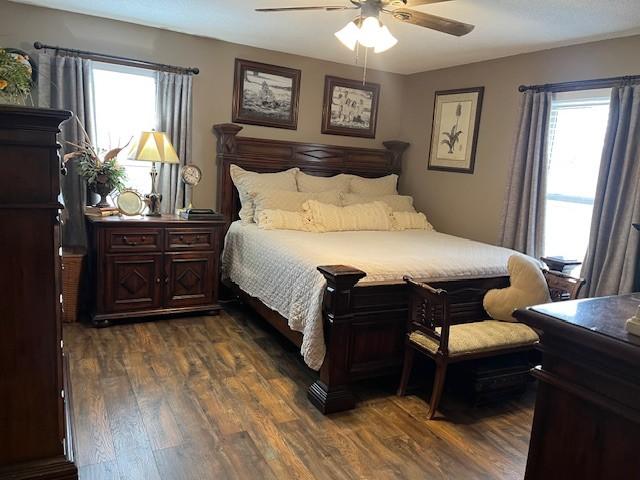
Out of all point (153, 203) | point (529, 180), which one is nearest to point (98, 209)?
point (153, 203)

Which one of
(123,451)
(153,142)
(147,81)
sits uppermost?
(147,81)

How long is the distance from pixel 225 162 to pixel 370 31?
7.29ft

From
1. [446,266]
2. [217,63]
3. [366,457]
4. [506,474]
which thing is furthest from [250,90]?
[506,474]

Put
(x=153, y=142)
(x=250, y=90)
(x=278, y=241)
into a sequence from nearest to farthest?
(x=278, y=241) → (x=153, y=142) → (x=250, y=90)

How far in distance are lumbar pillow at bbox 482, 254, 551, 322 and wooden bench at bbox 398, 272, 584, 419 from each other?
8 cm

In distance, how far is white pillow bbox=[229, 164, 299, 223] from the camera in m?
4.20

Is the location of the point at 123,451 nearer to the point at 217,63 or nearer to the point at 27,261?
the point at 27,261

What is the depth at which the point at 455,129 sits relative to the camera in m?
4.68

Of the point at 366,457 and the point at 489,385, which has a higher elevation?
the point at 489,385

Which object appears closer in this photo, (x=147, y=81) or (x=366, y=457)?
(x=366, y=457)

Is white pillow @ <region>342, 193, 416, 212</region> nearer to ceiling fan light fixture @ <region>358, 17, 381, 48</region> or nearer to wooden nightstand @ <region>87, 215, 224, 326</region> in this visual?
wooden nightstand @ <region>87, 215, 224, 326</region>

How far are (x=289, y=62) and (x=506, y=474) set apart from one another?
12.8 feet

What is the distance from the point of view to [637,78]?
321cm

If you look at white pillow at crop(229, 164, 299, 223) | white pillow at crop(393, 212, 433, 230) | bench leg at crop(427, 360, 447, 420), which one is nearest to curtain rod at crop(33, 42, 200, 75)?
white pillow at crop(229, 164, 299, 223)
